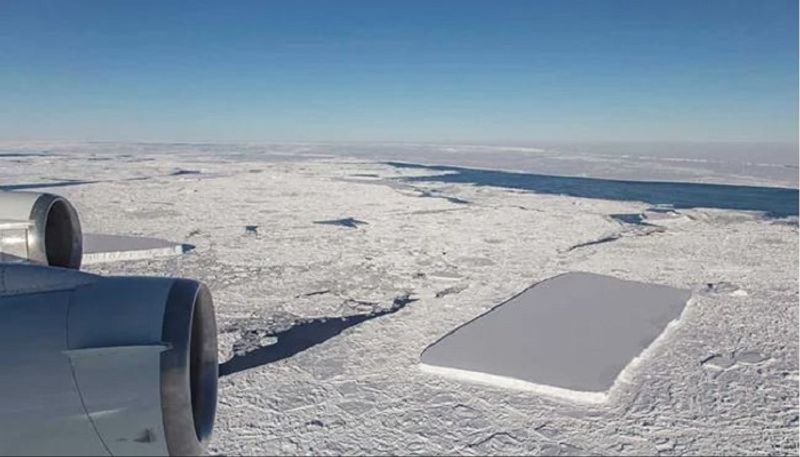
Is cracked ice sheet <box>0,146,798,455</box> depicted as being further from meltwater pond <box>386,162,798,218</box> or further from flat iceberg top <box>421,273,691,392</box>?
meltwater pond <box>386,162,798,218</box>

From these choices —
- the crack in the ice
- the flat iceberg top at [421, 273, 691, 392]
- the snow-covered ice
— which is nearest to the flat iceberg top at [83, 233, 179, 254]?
the snow-covered ice

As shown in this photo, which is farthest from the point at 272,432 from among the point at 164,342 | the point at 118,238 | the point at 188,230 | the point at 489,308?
the point at 188,230

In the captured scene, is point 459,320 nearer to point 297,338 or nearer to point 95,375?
point 297,338

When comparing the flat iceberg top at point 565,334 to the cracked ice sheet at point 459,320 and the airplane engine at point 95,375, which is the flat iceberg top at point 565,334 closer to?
the cracked ice sheet at point 459,320

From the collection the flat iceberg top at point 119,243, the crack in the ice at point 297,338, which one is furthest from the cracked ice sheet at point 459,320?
the flat iceberg top at point 119,243

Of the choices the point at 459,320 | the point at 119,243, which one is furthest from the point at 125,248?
the point at 459,320
